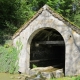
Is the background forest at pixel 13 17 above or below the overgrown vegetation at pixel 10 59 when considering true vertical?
above

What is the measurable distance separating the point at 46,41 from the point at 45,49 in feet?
9.25

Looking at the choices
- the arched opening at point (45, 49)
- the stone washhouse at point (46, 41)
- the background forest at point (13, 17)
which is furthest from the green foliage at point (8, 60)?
the arched opening at point (45, 49)

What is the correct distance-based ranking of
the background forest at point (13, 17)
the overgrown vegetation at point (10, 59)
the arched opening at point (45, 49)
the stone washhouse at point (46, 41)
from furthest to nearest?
the arched opening at point (45, 49), the background forest at point (13, 17), the overgrown vegetation at point (10, 59), the stone washhouse at point (46, 41)

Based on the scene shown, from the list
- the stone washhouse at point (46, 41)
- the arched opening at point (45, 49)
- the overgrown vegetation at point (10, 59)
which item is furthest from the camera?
the arched opening at point (45, 49)

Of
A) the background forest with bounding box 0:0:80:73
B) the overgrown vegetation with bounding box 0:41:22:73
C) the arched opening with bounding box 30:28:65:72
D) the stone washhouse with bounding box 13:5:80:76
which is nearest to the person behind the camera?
the stone washhouse with bounding box 13:5:80:76

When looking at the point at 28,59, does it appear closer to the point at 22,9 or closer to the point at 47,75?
the point at 47,75

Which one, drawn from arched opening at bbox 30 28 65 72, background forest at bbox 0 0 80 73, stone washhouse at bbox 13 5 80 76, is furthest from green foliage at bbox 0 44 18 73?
arched opening at bbox 30 28 65 72

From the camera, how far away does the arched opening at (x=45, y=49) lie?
53.0 ft

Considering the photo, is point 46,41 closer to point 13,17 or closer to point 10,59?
point 10,59

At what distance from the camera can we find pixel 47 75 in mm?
12711

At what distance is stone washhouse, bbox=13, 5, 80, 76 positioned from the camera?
1272 centimetres

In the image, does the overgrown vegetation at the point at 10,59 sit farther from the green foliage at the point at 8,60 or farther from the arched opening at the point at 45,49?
the arched opening at the point at 45,49

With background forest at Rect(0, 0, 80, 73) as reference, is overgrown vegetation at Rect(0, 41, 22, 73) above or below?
below

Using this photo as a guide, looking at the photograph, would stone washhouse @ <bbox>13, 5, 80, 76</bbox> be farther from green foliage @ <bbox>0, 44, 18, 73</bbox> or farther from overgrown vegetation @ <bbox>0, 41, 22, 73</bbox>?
green foliage @ <bbox>0, 44, 18, 73</bbox>
